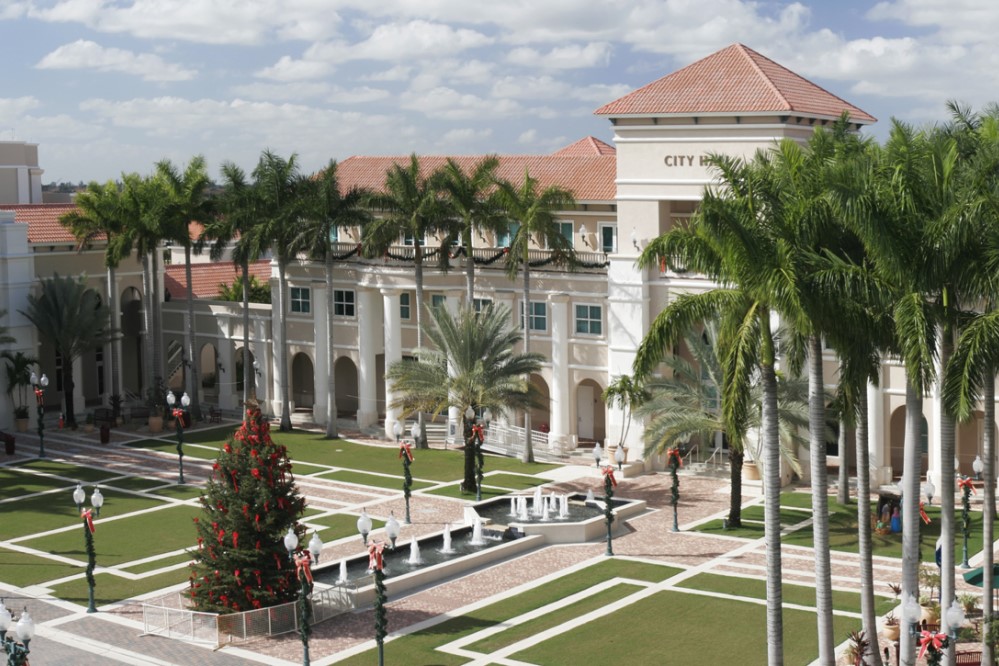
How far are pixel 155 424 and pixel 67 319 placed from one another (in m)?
5.61

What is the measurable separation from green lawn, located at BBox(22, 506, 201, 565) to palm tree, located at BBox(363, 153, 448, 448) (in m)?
12.5

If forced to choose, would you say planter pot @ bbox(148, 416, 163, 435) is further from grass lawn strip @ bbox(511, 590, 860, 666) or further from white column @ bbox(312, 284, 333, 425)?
grass lawn strip @ bbox(511, 590, 860, 666)

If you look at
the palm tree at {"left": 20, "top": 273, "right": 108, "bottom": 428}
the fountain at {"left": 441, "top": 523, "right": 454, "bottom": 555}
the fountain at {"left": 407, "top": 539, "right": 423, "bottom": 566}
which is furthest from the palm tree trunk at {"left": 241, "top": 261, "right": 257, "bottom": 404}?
the fountain at {"left": 407, "top": 539, "right": 423, "bottom": 566}

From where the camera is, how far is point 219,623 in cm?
2875

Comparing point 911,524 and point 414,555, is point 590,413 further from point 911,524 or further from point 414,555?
point 911,524

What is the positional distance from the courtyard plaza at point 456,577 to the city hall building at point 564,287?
171 inches

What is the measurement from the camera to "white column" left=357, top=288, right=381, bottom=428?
5362 cm

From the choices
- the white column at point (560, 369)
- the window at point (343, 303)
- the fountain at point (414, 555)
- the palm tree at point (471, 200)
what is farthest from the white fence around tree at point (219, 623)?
the window at point (343, 303)

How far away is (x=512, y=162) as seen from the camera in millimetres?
55375

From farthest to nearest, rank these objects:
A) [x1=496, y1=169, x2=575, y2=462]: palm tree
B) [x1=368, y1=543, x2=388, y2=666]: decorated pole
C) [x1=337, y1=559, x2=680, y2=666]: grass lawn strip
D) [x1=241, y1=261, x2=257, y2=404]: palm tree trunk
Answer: [x1=241, y1=261, x2=257, y2=404]: palm tree trunk < [x1=496, y1=169, x2=575, y2=462]: palm tree < [x1=337, y1=559, x2=680, y2=666]: grass lawn strip < [x1=368, y1=543, x2=388, y2=666]: decorated pole

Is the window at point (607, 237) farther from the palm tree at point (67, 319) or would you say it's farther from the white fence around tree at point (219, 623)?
the white fence around tree at point (219, 623)

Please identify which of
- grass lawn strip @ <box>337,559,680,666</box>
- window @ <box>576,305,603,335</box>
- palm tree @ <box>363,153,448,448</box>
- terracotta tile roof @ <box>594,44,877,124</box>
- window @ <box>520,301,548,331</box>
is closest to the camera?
grass lawn strip @ <box>337,559,680,666</box>

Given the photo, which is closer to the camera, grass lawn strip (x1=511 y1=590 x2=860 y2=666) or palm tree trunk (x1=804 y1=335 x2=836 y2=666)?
palm tree trunk (x1=804 y1=335 x2=836 y2=666)

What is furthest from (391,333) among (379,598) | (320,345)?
(379,598)
